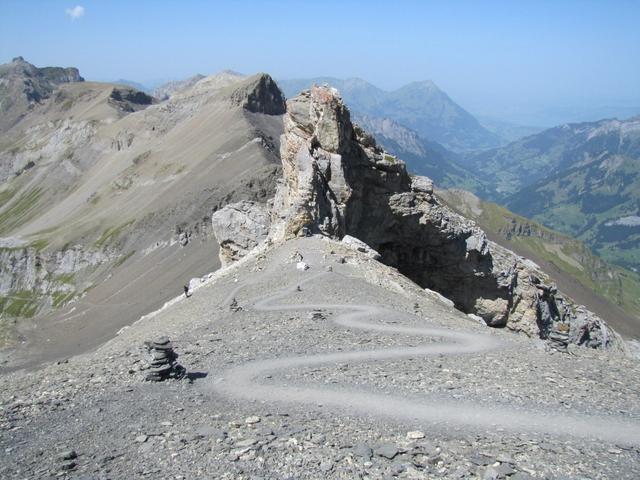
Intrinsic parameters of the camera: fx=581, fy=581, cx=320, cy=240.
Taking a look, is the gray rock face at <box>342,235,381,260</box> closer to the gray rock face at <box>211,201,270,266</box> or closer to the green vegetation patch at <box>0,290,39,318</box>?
the gray rock face at <box>211,201,270,266</box>

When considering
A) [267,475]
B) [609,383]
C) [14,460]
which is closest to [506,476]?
[267,475]

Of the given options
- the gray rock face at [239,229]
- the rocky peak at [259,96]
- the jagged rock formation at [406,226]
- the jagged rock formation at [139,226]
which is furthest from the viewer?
the rocky peak at [259,96]

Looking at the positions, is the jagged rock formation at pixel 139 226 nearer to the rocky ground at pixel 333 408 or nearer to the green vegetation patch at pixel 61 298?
the green vegetation patch at pixel 61 298

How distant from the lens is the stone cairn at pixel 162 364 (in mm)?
21359

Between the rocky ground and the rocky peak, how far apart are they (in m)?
150

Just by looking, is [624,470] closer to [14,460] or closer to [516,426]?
[516,426]

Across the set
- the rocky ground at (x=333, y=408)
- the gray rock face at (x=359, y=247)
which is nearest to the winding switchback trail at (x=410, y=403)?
the rocky ground at (x=333, y=408)

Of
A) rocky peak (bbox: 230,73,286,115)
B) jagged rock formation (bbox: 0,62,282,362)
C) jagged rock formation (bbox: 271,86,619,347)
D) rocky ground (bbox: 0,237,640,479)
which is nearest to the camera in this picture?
rocky ground (bbox: 0,237,640,479)

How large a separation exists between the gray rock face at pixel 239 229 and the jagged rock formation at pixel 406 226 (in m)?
8.51

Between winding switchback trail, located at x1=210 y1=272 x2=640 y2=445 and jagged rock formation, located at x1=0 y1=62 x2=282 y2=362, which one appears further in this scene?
jagged rock formation, located at x1=0 y1=62 x2=282 y2=362

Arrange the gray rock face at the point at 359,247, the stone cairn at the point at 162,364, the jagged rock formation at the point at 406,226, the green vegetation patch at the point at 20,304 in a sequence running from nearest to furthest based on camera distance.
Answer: the stone cairn at the point at 162,364 < the gray rock face at the point at 359,247 < the jagged rock formation at the point at 406,226 < the green vegetation patch at the point at 20,304

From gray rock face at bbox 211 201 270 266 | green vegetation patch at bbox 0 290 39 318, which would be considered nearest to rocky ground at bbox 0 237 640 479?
gray rock face at bbox 211 201 270 266

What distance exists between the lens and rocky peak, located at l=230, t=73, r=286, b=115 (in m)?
174

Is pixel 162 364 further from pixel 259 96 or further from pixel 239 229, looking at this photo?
pixel 259 96
